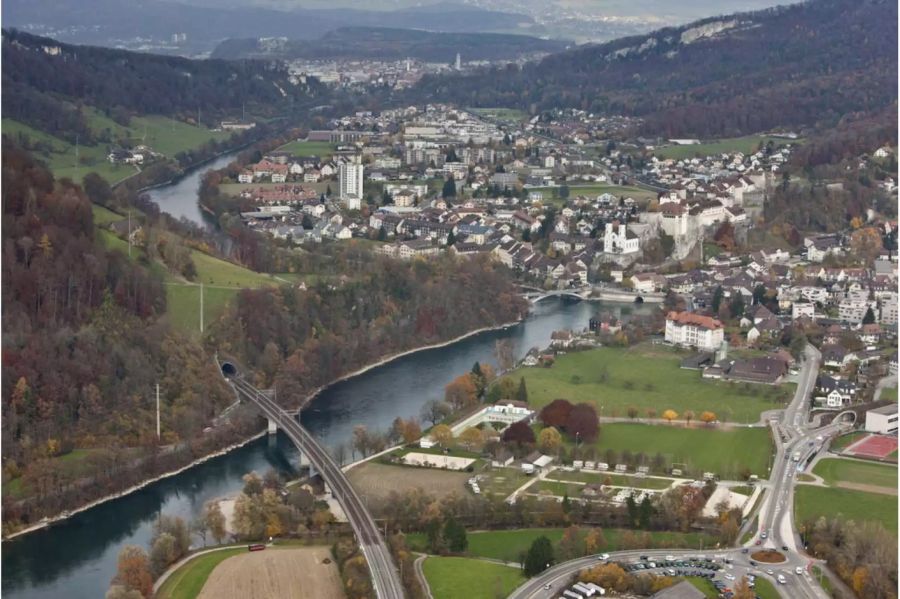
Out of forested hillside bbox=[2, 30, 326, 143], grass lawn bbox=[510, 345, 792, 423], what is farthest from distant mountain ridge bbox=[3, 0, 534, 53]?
grass lawn bbox=[510, 345, 792, 423]

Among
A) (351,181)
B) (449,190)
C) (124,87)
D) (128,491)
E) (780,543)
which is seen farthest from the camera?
(124,87)

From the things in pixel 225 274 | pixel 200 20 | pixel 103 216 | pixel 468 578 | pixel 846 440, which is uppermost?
pixel 200 20

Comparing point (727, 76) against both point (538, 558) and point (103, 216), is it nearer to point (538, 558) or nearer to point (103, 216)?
point (103, 216)

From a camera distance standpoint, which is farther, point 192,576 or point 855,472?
point 855,472

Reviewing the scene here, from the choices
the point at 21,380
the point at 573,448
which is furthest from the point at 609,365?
the point at 21,380

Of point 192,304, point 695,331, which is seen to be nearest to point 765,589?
point 695,331

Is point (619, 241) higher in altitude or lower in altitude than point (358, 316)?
higher
